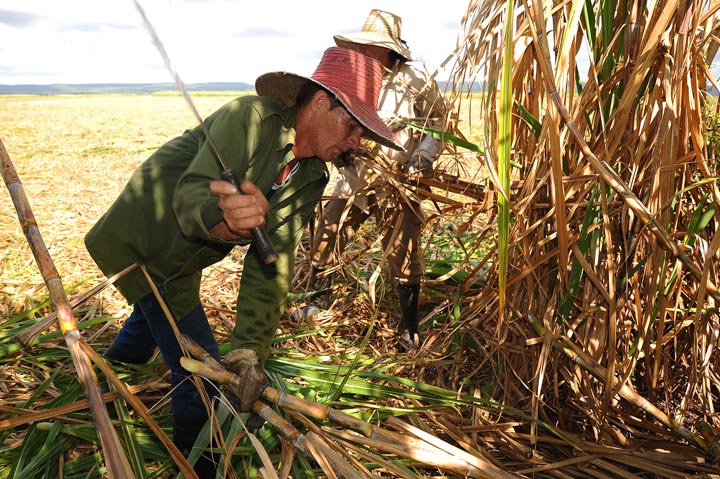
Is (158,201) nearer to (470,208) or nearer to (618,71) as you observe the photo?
(470,208)

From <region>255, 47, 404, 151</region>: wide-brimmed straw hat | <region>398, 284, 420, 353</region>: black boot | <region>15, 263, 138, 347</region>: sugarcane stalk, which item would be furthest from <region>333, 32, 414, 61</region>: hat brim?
<region>15, 263, 138, 347</region>: sugarcane stalk

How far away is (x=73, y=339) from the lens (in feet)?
3.98

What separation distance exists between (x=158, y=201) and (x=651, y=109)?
1.58 m

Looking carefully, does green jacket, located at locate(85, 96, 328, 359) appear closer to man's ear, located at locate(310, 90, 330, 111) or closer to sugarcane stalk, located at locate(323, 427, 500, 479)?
man's ear, located at locate(310, 90, 330, 111)

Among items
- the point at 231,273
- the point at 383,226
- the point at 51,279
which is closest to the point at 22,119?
the point at 231,273

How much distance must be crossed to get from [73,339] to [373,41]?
85.3 inches

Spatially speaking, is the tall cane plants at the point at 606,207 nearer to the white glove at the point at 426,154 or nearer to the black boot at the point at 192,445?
the white glove at the point at 426,154

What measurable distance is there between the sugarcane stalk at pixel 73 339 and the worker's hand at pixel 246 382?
0.29 metres

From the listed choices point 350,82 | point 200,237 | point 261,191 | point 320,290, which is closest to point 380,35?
point 350,82

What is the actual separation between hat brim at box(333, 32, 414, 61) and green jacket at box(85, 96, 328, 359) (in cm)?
110

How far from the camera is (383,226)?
9.27ft

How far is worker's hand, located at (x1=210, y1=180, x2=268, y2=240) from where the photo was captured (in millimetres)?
1433

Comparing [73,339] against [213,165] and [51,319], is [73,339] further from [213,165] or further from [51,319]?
Result: [213,165]

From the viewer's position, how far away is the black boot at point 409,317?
2.89m
